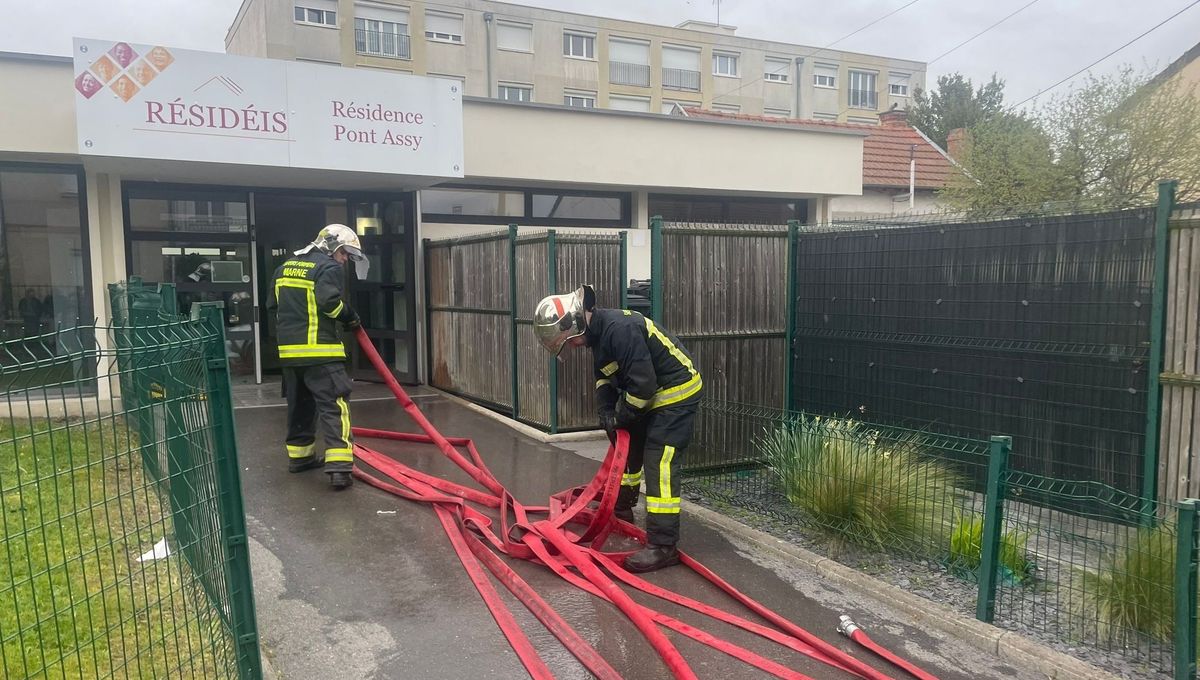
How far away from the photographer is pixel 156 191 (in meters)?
10.7

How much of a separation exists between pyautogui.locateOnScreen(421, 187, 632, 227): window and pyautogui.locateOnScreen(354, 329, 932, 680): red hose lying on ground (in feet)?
18.6

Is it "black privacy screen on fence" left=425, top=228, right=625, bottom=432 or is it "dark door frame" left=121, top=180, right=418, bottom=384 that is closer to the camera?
"black privacy screen on fence" left=425, top=228, right=625, bottom=432

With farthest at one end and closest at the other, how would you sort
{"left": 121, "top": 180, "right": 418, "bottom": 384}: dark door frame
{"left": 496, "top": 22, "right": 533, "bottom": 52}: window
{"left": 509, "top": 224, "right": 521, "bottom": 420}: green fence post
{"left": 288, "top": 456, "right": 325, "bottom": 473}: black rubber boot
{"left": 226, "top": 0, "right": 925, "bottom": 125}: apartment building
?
{"left": 496, "top": 22, "right": 533, "bottom": 52}: window → {"left": 226, "top": 0, "right": 925, "bottom": 125}: apartment building → {"left": 121, "top": 180, "right": 418, "bottom": 384}: dark door frame → {"left": 509, "top": 224, "right": 521, "bottom": 420}: green fence post → {"left": 288, "top": 456, "right": 325, "bottom": 473}: black rubber boot

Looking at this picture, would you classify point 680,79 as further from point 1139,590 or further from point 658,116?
point 1139,590

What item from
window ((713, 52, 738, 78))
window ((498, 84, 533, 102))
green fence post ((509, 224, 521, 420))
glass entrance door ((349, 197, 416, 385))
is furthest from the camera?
window ((713, 52, 738, 78))

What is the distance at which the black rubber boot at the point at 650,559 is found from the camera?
5.04 meters

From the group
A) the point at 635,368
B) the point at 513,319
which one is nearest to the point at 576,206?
the point at 513,319

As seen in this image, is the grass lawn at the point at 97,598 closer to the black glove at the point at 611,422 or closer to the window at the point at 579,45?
the black glove at the point at 611,422

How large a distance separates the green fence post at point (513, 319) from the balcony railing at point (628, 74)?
37811 mm

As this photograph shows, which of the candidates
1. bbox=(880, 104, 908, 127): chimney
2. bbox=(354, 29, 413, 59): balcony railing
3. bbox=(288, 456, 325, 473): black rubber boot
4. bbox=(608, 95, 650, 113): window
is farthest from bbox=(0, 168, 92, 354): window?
bbox=(608, 95, 650, 113): window

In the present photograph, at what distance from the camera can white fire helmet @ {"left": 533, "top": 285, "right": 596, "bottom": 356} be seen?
202 inches

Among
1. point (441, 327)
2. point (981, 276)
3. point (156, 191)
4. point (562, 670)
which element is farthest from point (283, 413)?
Result: point (981, 276)

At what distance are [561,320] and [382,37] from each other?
3770cm

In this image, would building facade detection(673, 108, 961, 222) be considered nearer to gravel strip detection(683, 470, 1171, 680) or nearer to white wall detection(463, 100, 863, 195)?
white wall detection(463, 100, 863, 195)
